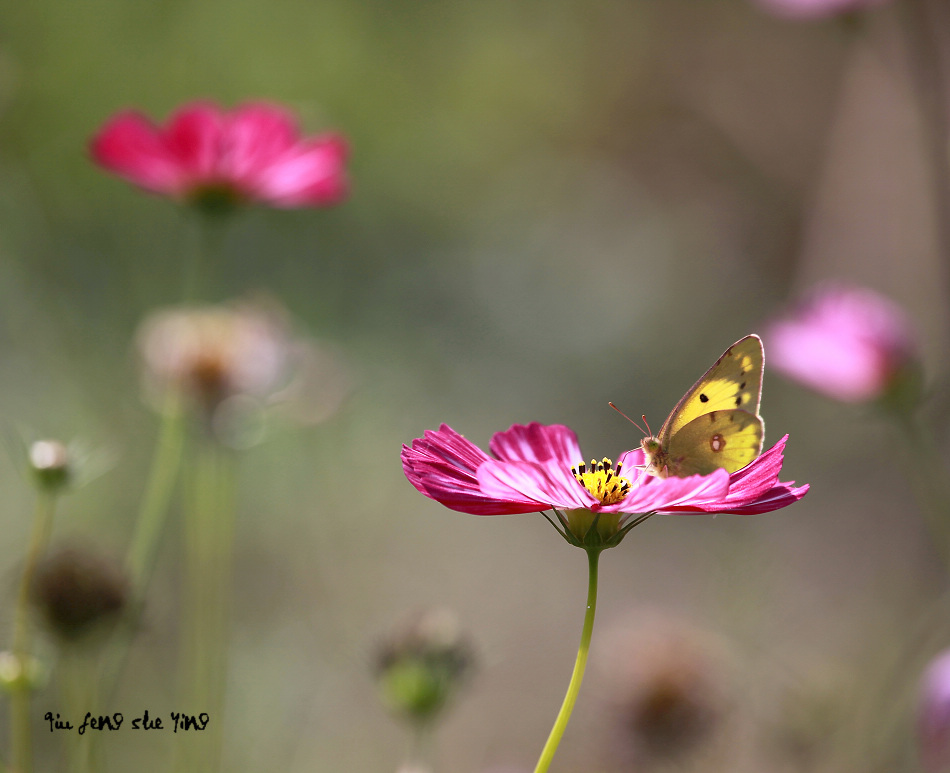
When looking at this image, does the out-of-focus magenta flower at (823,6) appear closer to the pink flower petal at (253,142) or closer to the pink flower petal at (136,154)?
the pink flower petal at (253,142)

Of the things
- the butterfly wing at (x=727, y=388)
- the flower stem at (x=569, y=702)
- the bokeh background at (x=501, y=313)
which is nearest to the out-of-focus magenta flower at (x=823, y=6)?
the bokeh background at (x=501, y=313)

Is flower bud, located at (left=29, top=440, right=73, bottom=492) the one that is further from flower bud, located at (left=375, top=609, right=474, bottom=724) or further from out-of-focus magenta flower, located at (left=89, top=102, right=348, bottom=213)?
out-of-focus magenta flower, located at (left=89, top=102, right=348, bottom=213)

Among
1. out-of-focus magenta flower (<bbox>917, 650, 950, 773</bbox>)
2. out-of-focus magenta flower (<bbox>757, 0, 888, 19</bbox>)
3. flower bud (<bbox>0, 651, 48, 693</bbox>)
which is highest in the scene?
out-of-focus magenta flower (<bbox>757, 0, 888, 19</bbox>)

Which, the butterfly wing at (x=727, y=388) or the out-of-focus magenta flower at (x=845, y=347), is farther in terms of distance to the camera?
the out-of-focus magenta flower at (x=845, y=347)

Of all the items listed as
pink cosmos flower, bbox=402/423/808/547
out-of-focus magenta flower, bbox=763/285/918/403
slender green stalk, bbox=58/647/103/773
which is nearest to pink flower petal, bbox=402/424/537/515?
pink cosmos flower, bbox=402/423/808/547

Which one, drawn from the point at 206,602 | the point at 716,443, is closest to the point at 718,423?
the point at 716,443

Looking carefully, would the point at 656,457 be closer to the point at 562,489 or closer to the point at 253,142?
the point at 562,489

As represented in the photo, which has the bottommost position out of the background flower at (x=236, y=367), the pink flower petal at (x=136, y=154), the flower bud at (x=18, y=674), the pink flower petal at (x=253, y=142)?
the flower bud at (x=18, y=674)
